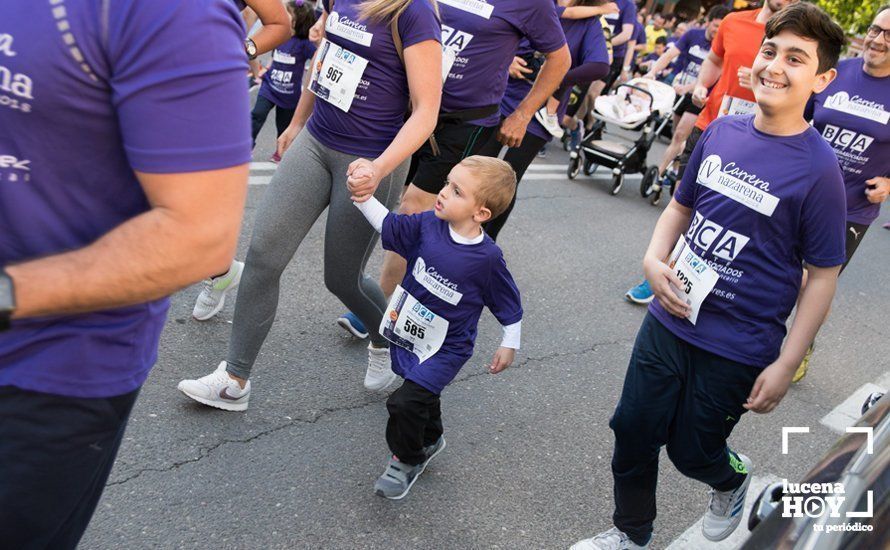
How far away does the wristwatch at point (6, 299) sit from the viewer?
1.28 metres

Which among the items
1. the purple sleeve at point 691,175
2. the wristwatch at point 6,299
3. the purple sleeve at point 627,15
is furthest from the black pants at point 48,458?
the purple sleeve at point 627,15

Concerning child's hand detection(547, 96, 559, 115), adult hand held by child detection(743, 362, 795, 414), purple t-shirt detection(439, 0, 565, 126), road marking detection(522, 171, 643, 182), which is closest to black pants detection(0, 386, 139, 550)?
adult hand held by child detection(743, 362, 795, 414)

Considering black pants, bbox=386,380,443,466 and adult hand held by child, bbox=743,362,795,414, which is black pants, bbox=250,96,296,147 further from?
adult hand held by child, bbox=743,362,795,414

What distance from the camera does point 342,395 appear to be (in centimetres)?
380

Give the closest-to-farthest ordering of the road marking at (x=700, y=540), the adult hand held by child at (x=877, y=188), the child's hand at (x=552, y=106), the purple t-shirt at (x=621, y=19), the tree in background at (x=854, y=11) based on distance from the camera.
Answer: the road marking at (x=700, y=540) < the adult hand held by child at (x=877, y=188) < the child's hand at (x=552, y=106) < the purple t-shirt at (x=621, y=19) < the tree in background at (x=854, y=11)

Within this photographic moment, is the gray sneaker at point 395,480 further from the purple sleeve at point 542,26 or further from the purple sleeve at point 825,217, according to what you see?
the purple sleeve at point 542,26

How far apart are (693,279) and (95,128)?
74.3 inches

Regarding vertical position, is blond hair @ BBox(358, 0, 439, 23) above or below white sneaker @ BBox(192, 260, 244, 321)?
above

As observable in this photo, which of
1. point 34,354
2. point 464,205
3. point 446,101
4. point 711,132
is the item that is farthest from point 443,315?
point 34,354

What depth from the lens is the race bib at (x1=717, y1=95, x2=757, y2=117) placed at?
549cm

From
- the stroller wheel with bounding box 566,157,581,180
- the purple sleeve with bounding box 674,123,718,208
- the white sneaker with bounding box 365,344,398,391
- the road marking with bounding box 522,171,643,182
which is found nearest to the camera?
the purple sleeve with bounding box 674,123,718,208

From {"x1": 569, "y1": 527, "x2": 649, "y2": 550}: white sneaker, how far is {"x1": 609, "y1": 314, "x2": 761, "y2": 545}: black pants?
0.10ft

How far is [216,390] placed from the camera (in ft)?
11.1

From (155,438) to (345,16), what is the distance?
1.64 m
